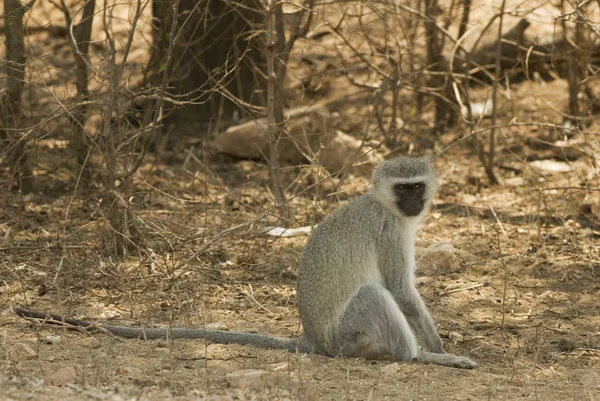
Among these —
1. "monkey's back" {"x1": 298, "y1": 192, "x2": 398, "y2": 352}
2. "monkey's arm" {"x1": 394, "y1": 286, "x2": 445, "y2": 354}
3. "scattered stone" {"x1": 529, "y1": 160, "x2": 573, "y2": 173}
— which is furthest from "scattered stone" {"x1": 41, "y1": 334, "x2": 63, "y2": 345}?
"scattered stone" {"x1": 529, "y1": 160, "x2": 573, "y2": 173}

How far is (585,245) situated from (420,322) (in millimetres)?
2766

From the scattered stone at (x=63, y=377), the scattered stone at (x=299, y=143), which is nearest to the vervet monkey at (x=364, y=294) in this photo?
the scattered stone at (x=63, y=377)

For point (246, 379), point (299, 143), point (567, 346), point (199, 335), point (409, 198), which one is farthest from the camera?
point (299, 143)

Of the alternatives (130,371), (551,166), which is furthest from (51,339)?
(551,166)

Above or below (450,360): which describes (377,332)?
above

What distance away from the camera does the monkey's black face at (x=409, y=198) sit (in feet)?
18.9

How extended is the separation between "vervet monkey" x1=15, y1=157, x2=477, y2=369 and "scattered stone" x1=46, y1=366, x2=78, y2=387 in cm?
85

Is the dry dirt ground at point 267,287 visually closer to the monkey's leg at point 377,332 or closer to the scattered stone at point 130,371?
the scattered stone at point 130,371

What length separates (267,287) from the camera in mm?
6969

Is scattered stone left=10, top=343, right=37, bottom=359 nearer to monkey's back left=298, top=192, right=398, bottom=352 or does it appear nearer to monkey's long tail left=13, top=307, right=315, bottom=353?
monkey's long tail left=13, top=307, right=315, bottom=353

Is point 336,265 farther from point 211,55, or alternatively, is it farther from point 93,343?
point 211,55

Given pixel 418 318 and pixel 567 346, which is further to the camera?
pixel 567 346

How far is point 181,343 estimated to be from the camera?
552 centimetres

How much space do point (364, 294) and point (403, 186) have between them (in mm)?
718
